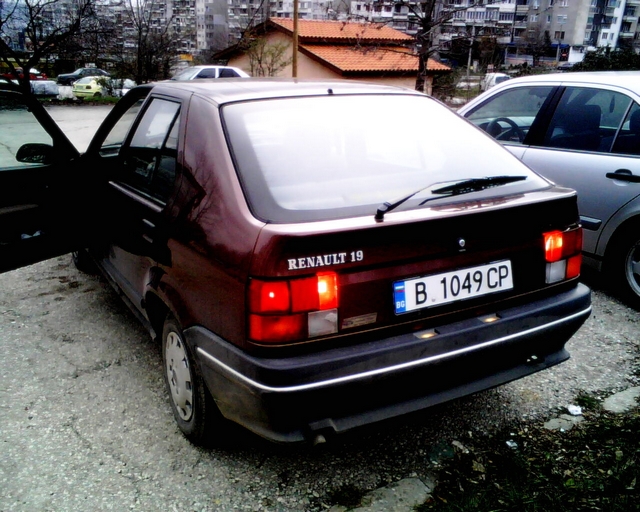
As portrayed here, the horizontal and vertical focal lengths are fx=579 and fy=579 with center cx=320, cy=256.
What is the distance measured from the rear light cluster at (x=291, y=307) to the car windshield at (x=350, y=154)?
239mm

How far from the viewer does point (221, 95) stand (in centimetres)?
A: 268

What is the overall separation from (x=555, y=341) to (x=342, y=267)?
3.88ft

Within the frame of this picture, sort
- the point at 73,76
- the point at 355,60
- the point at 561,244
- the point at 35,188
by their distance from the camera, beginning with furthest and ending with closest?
the point at 73,76 → the point at 355,60 → the point at 35,188 → the point at 561,244

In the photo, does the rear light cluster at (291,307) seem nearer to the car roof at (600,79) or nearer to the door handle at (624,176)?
the door handle at (624,176)

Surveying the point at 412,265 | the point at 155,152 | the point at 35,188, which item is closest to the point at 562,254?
the point at 412,265

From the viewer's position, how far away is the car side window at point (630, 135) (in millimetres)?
4133

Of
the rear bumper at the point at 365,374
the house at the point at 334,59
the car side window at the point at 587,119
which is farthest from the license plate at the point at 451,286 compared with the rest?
the house at the point at 334,59

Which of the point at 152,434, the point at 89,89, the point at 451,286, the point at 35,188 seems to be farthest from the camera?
the point at 89,89

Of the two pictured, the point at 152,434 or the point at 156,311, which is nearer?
the point at 152,434

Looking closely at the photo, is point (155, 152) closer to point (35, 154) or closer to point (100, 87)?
point (35, 154)

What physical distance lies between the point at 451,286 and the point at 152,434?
63.5 inches

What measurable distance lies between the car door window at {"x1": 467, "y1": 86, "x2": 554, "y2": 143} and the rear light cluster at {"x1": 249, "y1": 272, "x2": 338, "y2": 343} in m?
3.52

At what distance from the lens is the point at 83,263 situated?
488 centimetres

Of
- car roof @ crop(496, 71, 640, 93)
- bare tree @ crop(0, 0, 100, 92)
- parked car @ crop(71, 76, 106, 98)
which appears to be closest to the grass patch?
car roof @ crop(496, 71, 640, 93)
